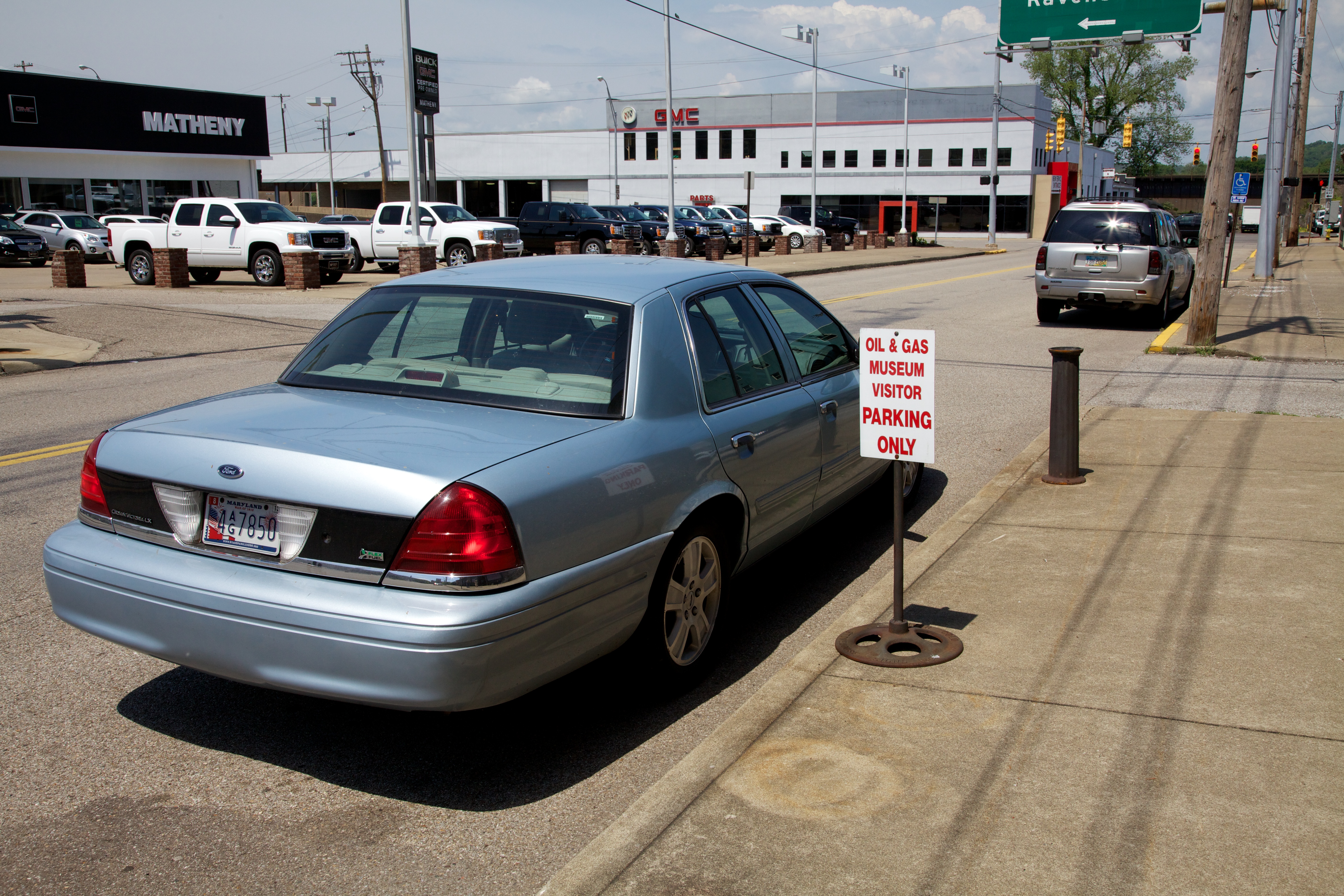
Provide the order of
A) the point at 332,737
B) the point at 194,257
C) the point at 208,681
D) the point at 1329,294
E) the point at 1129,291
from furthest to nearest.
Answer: the point at 194,257
the point at 1329,294
the point at 1129,291
the point at 208,681
the point at 332,737

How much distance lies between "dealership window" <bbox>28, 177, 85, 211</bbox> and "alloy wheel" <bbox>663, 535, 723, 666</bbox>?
147 feet

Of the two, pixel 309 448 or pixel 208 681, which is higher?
pixel 309 448

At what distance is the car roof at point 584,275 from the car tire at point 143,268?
23.5 meters

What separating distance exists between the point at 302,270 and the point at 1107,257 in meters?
16.4

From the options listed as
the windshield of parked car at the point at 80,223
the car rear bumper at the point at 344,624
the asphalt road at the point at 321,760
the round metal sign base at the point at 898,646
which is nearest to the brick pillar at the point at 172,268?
the windshield of parked car at the point at 80,223

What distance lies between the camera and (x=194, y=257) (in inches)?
997

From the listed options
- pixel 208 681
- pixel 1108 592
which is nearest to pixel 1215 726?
pixel 1108 592

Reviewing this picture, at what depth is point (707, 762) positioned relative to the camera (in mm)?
3514

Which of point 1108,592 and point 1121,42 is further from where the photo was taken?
point 1121,42

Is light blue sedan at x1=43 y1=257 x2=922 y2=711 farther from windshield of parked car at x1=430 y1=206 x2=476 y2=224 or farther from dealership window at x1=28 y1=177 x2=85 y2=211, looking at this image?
dealership window at x1=28 y1=177 x2=85 y2=211

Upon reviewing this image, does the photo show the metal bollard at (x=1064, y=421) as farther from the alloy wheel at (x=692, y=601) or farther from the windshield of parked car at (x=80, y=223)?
the windshield of parked car at (x=80, y=223)

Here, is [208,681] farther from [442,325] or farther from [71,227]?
[71,227]

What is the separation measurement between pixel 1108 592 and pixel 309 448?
3569 mm

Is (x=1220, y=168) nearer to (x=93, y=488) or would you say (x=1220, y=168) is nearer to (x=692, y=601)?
(x=692, y=601)
